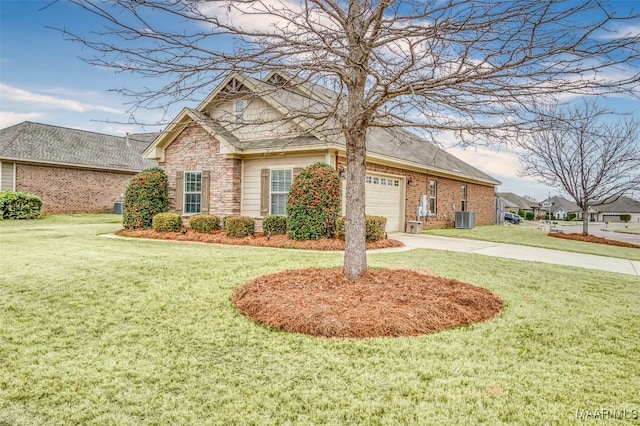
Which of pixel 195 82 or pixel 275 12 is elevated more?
pixel 275 12

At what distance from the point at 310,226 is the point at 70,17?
7660 mm

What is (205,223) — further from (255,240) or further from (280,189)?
(280,189)

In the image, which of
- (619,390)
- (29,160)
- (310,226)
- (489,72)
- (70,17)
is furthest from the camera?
(29,160)

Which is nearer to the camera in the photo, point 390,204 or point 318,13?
point 318,13

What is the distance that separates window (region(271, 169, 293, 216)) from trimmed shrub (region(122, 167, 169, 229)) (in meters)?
4.36

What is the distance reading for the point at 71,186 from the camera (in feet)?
74.3

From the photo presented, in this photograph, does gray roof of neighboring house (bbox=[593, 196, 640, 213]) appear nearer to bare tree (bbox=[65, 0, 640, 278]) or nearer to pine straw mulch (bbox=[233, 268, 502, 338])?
pine straw mulch (bbox=[233, 268, 502, 338])

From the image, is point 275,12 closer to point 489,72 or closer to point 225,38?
point 225,38

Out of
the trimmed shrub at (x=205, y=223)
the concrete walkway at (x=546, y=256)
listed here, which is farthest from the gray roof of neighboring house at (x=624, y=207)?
the trimmed shrub at (x=205, y=223)

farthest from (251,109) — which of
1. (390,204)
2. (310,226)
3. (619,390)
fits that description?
(619,390)

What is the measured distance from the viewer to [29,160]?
805 inches

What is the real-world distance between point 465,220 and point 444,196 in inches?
62.6

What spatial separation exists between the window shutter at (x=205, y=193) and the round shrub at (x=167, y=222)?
0.90 meters

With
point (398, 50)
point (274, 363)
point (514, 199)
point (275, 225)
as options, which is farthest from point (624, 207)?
point (274, 363)
